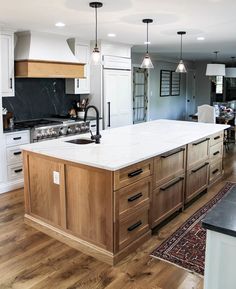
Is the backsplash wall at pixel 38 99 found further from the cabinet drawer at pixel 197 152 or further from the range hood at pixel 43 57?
the cabinet drawer at pixel 197 152

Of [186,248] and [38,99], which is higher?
[38,99]

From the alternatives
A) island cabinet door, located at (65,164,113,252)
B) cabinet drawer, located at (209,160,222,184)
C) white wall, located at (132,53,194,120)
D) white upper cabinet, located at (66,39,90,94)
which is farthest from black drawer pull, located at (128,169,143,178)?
white wall, located at (132,53,194,120)

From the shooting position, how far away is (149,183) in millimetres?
3111

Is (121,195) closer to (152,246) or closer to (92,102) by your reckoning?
(152,246)

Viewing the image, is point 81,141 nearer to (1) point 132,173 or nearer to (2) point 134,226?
(1) point 132,173

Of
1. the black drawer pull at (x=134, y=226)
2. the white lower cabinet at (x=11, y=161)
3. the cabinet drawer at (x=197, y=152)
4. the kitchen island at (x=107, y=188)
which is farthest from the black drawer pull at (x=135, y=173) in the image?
the white lower cabinet at (x=11, y=161)

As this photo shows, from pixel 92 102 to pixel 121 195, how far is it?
12.9 ft

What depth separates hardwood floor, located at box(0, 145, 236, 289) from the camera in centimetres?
247

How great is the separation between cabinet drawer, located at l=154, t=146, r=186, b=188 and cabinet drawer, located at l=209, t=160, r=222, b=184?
118cm

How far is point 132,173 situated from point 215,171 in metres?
2.58

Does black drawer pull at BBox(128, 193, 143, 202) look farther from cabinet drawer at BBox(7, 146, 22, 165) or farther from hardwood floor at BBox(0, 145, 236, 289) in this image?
cabinet drawer at BBox(7, 146, 22, 165)

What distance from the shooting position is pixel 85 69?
618cm

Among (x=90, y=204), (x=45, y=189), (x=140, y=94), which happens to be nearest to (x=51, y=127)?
(x=45, y=189)

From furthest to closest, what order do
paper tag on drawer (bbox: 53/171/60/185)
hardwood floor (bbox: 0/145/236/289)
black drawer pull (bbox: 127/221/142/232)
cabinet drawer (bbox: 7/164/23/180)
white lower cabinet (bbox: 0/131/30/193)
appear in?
cabinet drawer (bbox: 7/164/23/180)
white lower cabinet (bbox: 0/131/30/193)
paper tag on drawer (bbox: 53/171/60/185)
black drawer pull (bbox: 127/221/142/232)
hardwood floor (bbox: 0/145/236/289)
